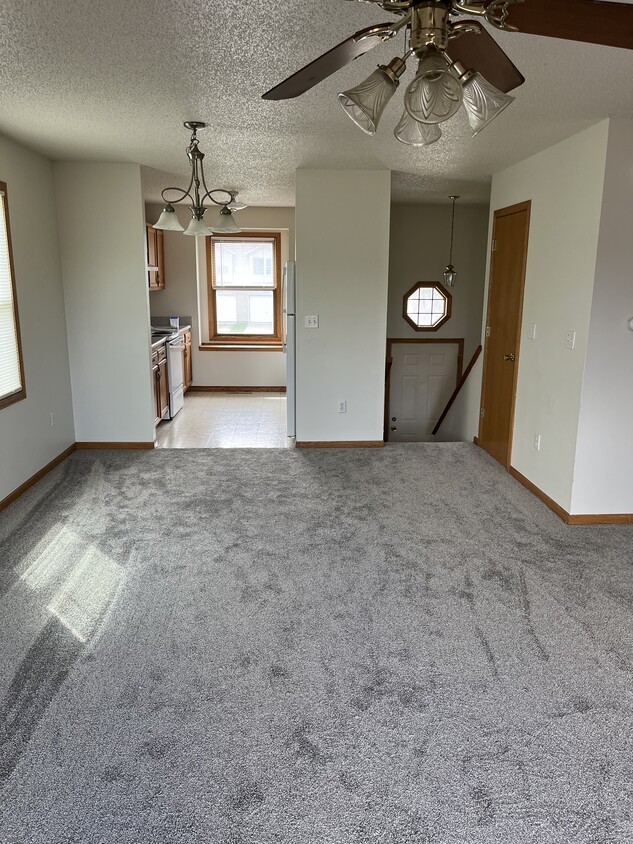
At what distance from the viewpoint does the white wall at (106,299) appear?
4941mm

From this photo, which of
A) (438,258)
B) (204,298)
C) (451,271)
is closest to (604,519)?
(451,271)

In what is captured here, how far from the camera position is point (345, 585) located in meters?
3.05

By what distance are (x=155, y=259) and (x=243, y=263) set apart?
134cm

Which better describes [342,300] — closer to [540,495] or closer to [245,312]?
[540,495]

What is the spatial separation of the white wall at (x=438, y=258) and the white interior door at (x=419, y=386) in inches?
8.0

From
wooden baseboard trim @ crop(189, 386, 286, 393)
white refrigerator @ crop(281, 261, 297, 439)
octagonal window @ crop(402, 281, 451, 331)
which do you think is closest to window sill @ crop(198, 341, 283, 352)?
wooden baseboard trim @ crop(189, 386, 286, 393)

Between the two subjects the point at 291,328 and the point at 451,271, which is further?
the point at 451,271

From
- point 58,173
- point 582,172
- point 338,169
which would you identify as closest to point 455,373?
point 338,169

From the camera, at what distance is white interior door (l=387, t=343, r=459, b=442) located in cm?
793

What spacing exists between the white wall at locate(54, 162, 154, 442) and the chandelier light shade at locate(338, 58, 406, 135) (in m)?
3.86

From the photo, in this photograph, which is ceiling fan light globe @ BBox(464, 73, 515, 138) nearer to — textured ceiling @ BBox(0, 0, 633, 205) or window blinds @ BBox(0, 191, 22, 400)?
textured ceiling @ BBox(0, 0, 633, 205)

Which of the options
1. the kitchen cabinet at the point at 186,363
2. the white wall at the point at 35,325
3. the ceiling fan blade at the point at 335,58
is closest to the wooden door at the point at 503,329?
the ceiling fan blade at the point at 335,58

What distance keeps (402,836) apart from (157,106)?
341cm

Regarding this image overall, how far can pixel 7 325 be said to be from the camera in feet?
13.5
